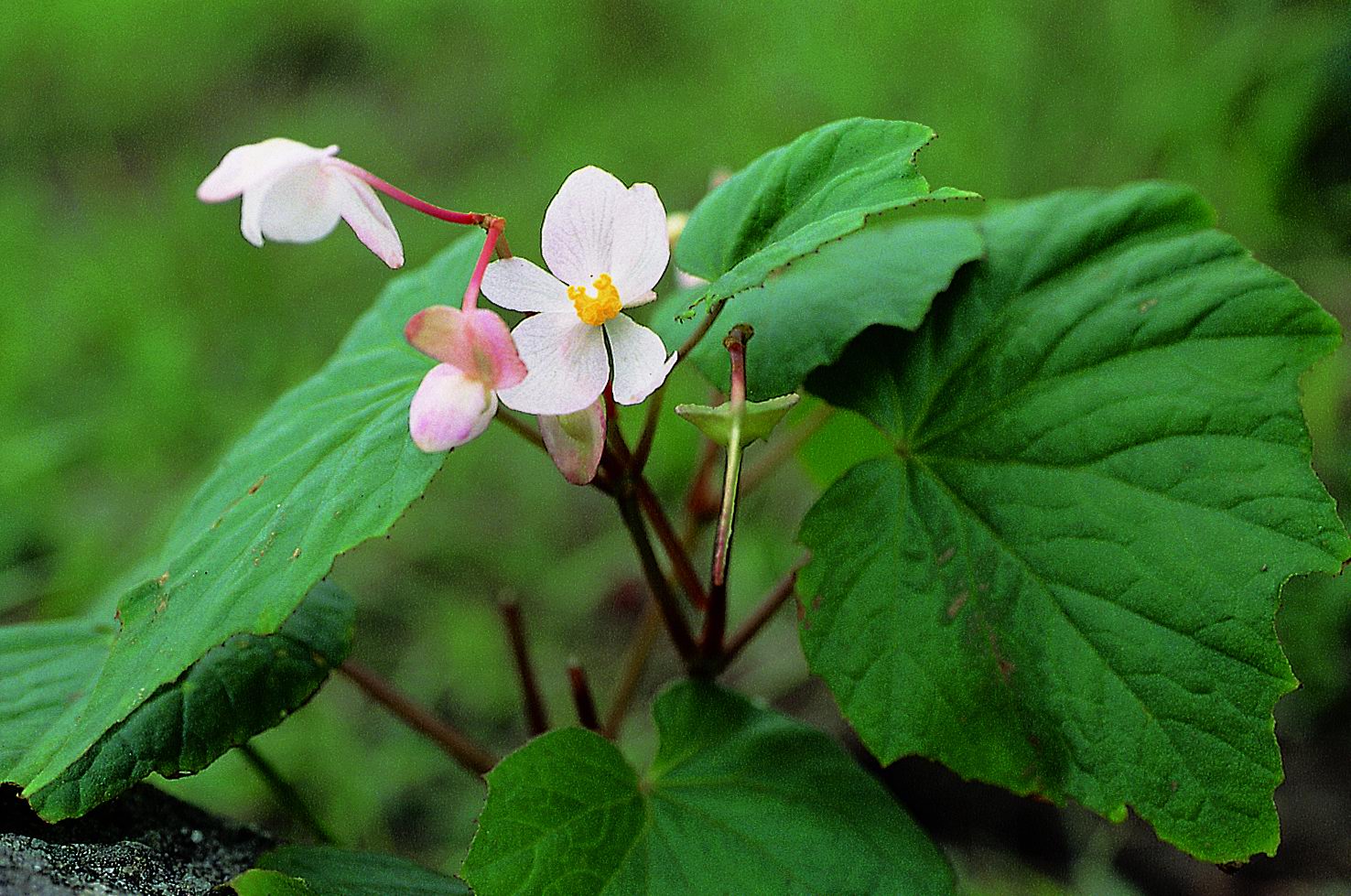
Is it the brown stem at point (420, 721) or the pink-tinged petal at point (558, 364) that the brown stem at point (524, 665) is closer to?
the brown stem at point (420, 721)

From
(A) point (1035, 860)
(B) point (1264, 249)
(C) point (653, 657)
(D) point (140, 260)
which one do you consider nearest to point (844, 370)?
(A) point (1035, 860)

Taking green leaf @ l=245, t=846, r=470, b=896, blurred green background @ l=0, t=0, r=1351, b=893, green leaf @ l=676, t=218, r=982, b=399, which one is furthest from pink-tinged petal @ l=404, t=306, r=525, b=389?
blurred green background @ l=0, t=0, r=1351, b=893

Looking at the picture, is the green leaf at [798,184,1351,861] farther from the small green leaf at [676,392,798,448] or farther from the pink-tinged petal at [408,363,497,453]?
the pink-tinged petal at [408,363,497,453]

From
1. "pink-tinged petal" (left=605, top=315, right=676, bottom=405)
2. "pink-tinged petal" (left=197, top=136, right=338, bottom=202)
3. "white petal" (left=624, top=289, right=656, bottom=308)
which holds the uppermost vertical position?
"pink-tinged petal" (left=197, top=136, right=338, bottom=202)

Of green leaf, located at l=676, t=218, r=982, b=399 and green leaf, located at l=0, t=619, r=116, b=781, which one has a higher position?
green leaf, located at l=676, t=218, r=982, b=399

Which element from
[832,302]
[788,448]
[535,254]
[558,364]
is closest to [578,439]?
[558,364]

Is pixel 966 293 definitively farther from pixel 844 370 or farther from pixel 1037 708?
pixel 1037 708

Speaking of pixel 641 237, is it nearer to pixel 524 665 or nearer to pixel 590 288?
pixel 590 288
